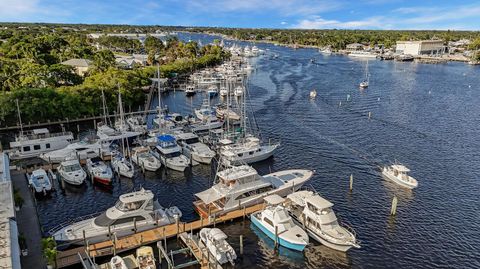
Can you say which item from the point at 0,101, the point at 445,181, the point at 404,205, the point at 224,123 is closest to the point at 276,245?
the point at 404,205

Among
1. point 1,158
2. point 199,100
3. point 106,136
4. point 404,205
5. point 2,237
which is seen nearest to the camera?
point 2,237

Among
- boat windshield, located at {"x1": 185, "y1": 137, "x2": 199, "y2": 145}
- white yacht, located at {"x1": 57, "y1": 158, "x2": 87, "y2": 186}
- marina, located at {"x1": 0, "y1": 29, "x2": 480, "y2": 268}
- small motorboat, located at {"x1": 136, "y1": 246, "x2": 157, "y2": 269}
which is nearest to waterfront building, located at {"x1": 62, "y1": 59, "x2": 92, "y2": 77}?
marina, located at {"x1": 0, "y1": 29, "x2": 480, "y2": 268}

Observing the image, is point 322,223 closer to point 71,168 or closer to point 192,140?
point 71,168

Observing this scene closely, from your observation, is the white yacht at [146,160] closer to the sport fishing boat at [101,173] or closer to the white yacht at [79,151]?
the sport fishing boat at [101,173]

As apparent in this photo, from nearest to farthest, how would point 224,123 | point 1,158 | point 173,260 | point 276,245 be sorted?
point 173,260
point 276,245
point 1,158
point 224,123

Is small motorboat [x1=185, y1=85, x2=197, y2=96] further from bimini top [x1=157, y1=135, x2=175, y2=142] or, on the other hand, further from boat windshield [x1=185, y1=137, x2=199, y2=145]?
bimini top [x1=157, y1=135, x2=175, y2=142]

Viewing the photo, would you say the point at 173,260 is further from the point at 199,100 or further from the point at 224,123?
the point at 199,100
